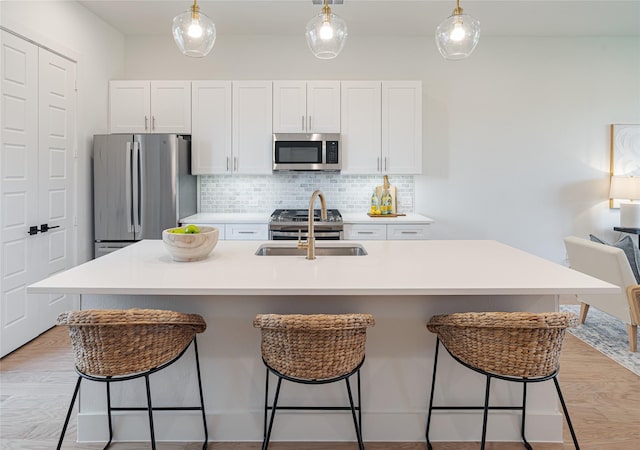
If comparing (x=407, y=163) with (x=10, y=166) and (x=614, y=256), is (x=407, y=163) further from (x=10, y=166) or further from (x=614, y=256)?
(x=10, y=166)

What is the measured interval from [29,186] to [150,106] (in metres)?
1.51

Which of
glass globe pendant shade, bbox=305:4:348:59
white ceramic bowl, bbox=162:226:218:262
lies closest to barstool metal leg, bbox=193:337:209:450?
white ceramic bowl, bbox=162:226:218:262

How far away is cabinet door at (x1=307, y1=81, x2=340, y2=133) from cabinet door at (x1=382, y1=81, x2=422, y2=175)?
1.58 ft

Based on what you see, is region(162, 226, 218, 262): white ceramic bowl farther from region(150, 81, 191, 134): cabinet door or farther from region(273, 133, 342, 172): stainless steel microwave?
region(150, 81, 191, 134): cabinet door

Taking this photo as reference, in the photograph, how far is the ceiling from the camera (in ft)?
13.3

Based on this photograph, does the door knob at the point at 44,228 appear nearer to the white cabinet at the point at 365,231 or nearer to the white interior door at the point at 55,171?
the white interior door at the point at 55,171

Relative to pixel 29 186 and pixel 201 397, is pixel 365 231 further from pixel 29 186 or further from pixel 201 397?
pixel 29 186

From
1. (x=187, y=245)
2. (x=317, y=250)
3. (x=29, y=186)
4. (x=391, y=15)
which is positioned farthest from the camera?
(x=391, y=15)

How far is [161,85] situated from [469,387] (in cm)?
397

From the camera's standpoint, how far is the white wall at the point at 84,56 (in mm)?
3568

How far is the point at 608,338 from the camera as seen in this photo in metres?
3.62

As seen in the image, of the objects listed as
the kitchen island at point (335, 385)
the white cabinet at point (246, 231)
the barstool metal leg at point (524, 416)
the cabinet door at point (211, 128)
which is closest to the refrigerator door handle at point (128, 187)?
the cabinet door at point (211, 128)

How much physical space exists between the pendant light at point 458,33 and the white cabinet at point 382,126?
2209 millimetres

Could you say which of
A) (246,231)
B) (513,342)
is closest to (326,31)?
(513,342)
